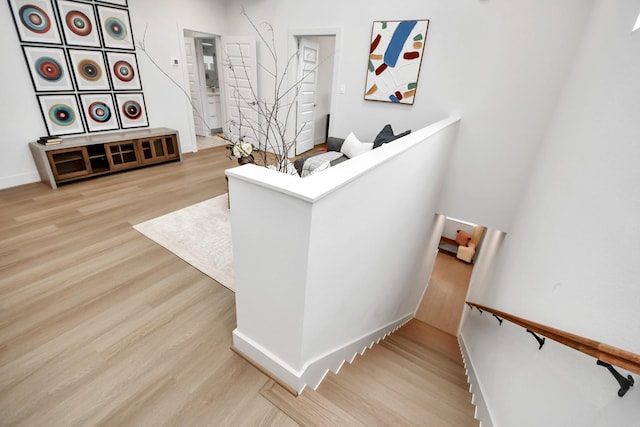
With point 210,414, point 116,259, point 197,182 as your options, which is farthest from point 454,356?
point 197,182

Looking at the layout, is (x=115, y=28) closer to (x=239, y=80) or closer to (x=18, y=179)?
(x=239, y=80)

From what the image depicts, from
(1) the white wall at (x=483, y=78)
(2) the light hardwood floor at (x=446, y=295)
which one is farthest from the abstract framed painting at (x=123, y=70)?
(2) the light hardwood floor at (x=446, y=295)

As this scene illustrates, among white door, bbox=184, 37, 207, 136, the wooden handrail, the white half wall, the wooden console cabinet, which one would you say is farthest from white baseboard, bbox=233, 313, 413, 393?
white door, bbox=184, 37, 207, 136

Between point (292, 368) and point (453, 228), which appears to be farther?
point (453, 228)

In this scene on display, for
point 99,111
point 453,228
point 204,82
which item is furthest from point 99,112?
point 453,228

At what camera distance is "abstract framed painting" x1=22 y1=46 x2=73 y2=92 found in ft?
11.1

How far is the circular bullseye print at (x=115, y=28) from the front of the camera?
12.9 feet

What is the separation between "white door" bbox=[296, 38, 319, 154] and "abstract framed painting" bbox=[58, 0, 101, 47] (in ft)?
9.59

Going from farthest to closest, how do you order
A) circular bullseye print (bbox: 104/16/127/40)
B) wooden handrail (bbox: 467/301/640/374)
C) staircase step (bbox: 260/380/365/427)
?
1. circular bullseye print (bbox: 104/16/127/40)
2. staircase step (bbox: 260/380/365/427)
3. wooden handrail (bbox: 467/301/640/374)

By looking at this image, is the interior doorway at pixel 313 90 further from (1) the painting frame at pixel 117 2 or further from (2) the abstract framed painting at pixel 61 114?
(2) the abstract framed painting at pixel 61 114

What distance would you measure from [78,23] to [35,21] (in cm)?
45

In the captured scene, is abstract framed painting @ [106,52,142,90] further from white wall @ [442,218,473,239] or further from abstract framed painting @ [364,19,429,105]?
white wall @ [442,218,473,239]

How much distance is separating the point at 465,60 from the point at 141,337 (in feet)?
13.1

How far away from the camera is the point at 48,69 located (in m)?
3.53
